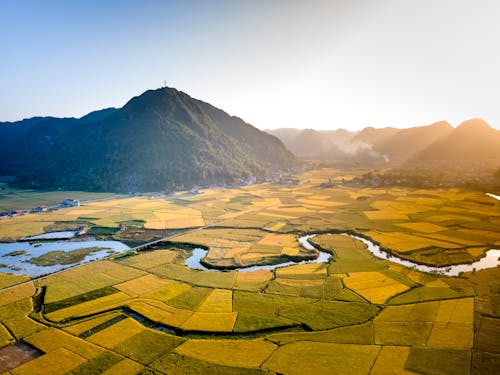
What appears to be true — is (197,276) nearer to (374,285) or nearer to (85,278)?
(85,278)

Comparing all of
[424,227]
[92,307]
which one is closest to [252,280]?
[92,307]

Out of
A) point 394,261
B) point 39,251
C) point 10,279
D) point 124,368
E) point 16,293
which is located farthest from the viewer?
point 39,251

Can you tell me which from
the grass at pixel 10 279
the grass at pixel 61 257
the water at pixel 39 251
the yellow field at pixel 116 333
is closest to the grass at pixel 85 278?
the grass at pixel 10 279

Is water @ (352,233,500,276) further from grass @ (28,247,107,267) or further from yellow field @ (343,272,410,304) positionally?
grass @ (28,247,107,267)

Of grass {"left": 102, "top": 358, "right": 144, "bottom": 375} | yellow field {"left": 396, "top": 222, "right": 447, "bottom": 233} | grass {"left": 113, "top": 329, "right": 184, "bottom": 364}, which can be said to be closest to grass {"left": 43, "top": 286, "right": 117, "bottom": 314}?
grass {"left": 113, "top": 329, "right": 184, "bottom": 364}

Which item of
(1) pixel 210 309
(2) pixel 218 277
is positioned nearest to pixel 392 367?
(1) pixel 210 309

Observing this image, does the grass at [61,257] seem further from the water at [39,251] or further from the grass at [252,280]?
the grass at [252,280]
